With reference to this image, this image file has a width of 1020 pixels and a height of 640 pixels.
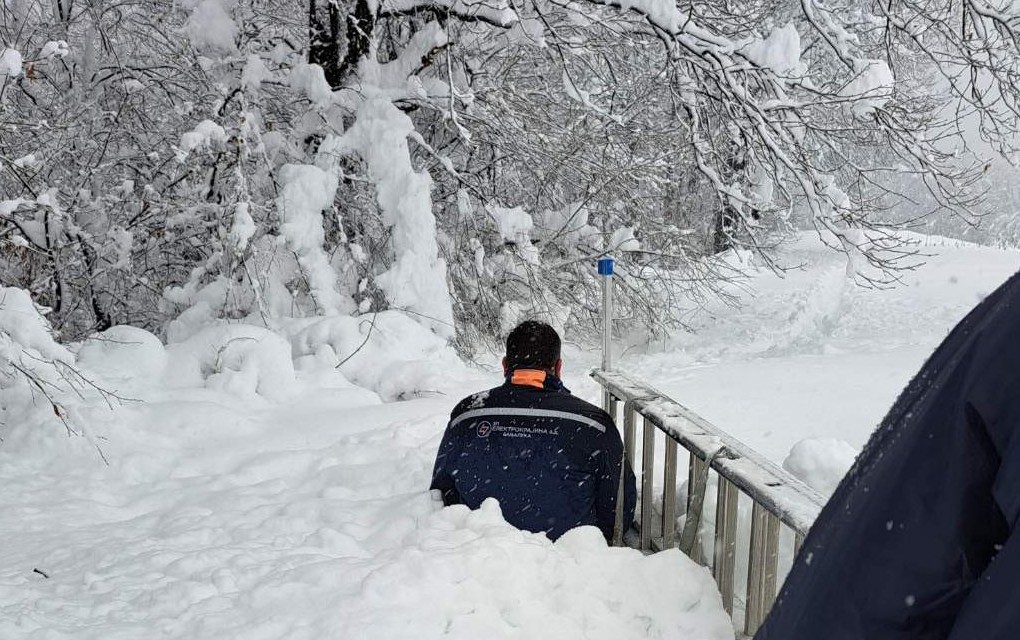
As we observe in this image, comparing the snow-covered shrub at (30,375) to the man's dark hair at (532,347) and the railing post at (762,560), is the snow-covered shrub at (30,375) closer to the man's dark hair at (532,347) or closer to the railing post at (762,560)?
the man's dark hair at (532,347)

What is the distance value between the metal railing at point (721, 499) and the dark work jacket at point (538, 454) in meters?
0.28

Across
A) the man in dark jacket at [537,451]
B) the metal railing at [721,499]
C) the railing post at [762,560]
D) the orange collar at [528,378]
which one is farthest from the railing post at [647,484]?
the railing post at [762,560]

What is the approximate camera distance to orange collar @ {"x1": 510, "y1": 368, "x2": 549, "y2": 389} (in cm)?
367

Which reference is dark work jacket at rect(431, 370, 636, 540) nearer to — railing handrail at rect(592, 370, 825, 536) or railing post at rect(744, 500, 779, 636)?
railing handrail at rect(592, 370, 825, 536)

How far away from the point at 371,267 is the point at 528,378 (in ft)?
17.8

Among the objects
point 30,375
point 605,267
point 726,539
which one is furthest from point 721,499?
point 30,375

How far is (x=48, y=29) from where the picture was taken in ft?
24.5

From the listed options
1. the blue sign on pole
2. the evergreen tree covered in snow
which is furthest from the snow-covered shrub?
the blue sign on pole

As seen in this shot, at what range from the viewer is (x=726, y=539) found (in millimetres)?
A: 2994

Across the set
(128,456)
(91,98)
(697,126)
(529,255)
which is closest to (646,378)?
(529,255)

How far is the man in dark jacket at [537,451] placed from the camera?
141 inches

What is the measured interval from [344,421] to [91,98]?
4530 millimetres

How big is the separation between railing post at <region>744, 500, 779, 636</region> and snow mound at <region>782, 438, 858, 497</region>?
43.1 inches

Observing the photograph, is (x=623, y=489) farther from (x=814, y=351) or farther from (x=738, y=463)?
(x=814, y=351)
